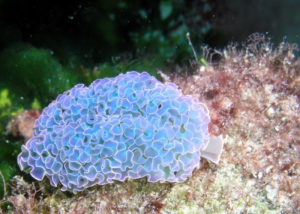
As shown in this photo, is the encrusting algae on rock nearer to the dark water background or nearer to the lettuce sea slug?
the lettuce sea slug

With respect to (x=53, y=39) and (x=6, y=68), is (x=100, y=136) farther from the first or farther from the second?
(x=53, y=39)

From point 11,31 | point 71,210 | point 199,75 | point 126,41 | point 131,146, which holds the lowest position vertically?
point 71,210

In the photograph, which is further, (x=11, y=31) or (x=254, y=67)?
(x=11, y=31)

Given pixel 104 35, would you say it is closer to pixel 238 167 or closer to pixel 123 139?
pixel 123 139

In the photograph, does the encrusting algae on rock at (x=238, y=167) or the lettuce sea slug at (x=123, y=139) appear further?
the encrusting algae on rock at (x=238, y=167)

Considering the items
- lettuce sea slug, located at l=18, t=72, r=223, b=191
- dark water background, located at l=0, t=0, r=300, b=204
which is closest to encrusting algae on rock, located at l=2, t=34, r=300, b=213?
lettuce sea slug, located at l=18, t=72, r=223, b=191

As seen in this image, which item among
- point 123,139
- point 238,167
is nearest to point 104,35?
point 123,139

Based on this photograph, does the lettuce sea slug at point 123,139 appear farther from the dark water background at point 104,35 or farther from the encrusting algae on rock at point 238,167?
the dark water background at point 104,35

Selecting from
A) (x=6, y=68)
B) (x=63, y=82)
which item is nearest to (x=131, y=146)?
(x=63, y=82)

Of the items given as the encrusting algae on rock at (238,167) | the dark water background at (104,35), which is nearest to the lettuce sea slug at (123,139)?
the encrusting algae on rock at (238,167)
